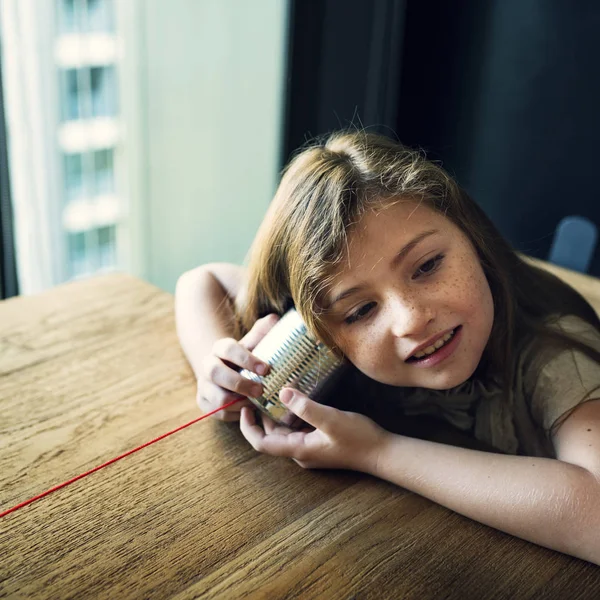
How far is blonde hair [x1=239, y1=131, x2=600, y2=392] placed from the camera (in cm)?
85

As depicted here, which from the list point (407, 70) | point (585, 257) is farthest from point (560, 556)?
point (407, 70)

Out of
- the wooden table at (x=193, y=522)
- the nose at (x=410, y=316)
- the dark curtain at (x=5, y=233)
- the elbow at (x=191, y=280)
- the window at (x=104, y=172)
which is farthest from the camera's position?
the window at (x=104, y=172)

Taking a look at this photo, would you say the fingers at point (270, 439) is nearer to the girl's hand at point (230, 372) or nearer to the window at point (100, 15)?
the girl's hand at point (230, 372)

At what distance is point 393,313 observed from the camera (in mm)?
827

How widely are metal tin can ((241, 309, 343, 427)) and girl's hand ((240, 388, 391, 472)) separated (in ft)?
0.06

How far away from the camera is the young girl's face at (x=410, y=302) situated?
0.83 m

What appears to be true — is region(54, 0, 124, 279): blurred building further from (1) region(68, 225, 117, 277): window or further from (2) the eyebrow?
(2) the eyebrow

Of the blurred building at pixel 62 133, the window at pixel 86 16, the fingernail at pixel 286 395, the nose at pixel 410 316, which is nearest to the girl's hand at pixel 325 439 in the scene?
the fingernail at pixel 286 395

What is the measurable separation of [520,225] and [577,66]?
39 centimetres

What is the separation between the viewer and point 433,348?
86cm

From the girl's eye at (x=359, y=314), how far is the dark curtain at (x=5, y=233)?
3.38 ft

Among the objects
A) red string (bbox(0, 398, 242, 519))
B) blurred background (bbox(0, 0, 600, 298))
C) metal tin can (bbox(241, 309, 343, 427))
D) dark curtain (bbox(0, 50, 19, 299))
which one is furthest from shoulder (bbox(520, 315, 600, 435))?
dark curtain (bbox(0, 50, 19, 299))

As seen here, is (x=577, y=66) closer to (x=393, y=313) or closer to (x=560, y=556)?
(x=393, y=313)

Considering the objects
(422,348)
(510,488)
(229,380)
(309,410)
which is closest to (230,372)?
(229,380)
